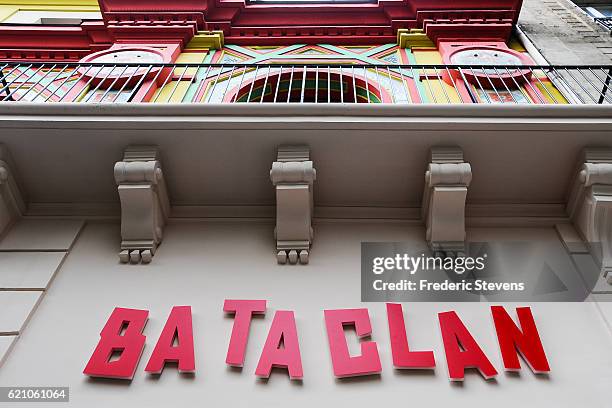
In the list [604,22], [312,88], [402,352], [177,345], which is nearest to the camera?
[402,352]

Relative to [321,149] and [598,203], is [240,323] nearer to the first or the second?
[321,149]

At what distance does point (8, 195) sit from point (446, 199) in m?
4.42

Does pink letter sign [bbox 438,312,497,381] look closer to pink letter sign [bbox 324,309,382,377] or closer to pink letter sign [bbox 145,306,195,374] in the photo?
pink letter sign [bbox 324,309,382,377]

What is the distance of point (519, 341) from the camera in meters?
3.79

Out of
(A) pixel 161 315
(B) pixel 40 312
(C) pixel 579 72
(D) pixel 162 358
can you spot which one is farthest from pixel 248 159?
(C) pixel 579 72

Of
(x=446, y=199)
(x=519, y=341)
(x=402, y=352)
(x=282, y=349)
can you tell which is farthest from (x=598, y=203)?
(x=282, y=349)

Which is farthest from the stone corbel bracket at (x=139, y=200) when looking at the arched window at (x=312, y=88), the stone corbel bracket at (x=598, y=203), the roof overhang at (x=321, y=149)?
the stone corbel bracket at (x=598, y=203)

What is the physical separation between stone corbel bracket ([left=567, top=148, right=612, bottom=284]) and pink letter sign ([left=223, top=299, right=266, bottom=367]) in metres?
3.15

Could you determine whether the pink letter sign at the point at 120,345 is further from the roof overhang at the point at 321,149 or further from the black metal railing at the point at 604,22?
the black metal railing at the point at 604,22

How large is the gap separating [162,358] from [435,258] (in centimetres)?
268

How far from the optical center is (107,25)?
8523 mm

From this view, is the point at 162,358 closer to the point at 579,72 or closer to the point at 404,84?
the point at 404,84

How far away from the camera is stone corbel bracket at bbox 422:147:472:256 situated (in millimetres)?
4406

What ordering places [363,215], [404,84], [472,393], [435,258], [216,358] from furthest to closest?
[404,84] → [363,215] → [435,258] → [216,358] → [472,393]
